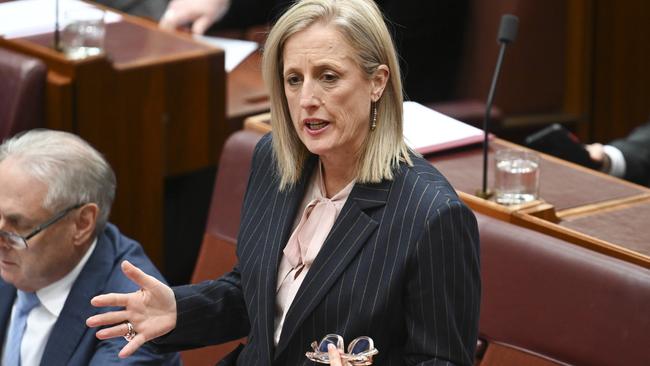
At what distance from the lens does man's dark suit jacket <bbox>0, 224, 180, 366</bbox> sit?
66.5 inches

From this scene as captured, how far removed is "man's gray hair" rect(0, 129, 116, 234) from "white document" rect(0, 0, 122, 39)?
27.0 inches

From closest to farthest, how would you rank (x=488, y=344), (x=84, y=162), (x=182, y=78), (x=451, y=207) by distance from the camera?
(x=451, y=207) < (x=488, y=344) < (x=84, y=162) < (x=182, y=78)

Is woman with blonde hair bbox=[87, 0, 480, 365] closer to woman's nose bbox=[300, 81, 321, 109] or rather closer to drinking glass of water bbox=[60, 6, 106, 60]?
woman's nose bbox=[300, 81, 321, 109]

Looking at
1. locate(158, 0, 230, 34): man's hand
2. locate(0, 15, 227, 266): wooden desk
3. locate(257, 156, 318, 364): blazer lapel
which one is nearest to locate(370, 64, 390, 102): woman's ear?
locate(257, 156, 318, 364): blazer lapel

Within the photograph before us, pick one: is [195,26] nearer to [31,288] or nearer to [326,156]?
[31,288]

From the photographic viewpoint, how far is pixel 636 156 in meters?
2.38

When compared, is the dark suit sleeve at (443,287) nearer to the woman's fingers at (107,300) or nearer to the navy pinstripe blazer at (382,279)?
the navy pinstripe blazer at (382,279)

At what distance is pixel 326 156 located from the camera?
138 cm

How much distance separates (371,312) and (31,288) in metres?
0.66

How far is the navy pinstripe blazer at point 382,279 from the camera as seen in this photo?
1291 millimetres

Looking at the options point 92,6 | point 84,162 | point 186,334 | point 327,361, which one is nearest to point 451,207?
point 327,361

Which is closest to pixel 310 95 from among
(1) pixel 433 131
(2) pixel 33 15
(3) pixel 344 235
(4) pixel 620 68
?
(3) pixel 344 235

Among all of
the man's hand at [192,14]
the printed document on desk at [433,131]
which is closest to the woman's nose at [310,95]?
the printed document on desk at [433,131]

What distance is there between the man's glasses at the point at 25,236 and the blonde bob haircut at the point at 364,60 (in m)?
0.47
